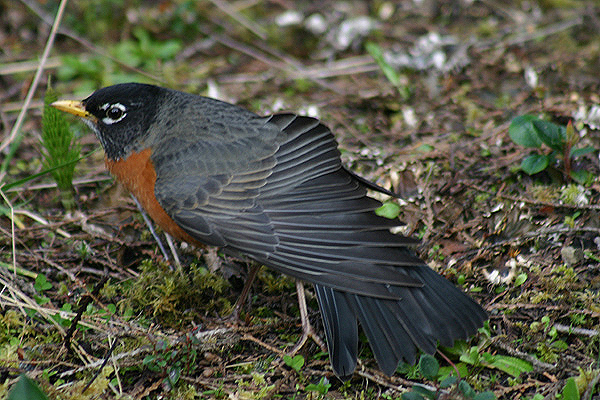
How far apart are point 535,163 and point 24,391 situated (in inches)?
159

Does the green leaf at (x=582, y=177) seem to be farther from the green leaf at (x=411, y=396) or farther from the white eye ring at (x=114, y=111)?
the white eye ring at (x=114, y=111)

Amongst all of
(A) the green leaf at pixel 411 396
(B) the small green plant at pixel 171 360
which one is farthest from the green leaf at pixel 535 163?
(B) the small green plant at pixel 171 360

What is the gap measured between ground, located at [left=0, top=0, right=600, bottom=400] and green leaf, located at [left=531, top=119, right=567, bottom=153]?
0.04m

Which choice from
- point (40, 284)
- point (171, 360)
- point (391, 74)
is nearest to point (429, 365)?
point (171, 360)

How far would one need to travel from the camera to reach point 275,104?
22.6 ft

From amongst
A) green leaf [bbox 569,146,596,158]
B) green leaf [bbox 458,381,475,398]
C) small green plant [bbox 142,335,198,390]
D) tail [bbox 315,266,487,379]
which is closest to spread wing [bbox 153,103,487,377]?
tail [bbox 315,266,487,379]

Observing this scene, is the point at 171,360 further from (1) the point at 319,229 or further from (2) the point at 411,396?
(2) the point at 411,396

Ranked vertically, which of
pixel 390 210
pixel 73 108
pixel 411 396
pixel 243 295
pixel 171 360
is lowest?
pixel 171 360

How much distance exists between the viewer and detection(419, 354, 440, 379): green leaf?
374 centimetres

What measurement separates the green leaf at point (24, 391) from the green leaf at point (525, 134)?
387 centimetres

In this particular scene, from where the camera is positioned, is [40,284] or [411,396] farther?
[40,284]

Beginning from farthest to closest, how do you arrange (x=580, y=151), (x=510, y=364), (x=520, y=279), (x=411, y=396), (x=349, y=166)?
(x=349, y=166) < (x=580, y=151) < (x=520, y=279) < (x=510, y=364) < (x=411, y=396)

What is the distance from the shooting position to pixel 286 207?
4.32 meters

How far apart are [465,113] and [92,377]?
4.52 meters
